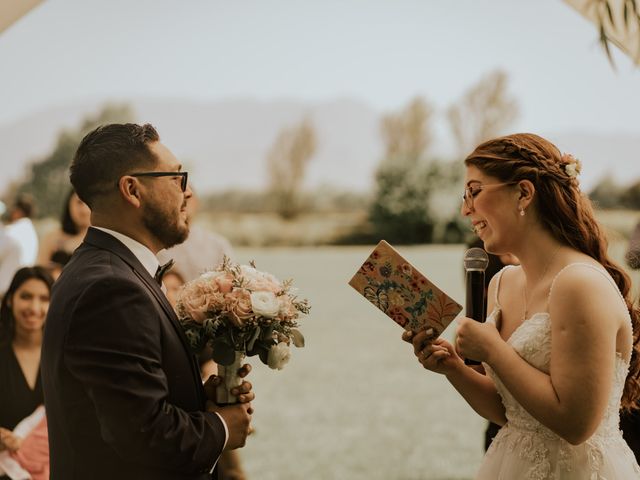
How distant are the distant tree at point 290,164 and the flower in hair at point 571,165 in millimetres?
13273

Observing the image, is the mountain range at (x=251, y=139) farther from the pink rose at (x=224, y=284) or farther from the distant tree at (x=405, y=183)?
the pink rose at (x=224, y=284)

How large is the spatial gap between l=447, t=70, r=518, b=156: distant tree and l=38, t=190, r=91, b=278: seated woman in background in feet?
41.9

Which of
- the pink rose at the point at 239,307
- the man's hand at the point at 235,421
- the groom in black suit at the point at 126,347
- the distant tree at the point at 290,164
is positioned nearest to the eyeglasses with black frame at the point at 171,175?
the groom in black suit at the point at 126,347

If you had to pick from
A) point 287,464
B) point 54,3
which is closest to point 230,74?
point 54,3

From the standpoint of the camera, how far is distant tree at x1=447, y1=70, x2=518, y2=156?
16172mm

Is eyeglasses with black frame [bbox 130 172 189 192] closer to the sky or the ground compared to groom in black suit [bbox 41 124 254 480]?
closer to the sky

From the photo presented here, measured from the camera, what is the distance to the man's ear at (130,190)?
175cm

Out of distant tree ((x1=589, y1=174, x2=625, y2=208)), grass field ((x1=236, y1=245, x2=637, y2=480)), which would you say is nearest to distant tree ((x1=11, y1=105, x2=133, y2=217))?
grass field ((x1=236, y1=245, x2=637, y2=480))

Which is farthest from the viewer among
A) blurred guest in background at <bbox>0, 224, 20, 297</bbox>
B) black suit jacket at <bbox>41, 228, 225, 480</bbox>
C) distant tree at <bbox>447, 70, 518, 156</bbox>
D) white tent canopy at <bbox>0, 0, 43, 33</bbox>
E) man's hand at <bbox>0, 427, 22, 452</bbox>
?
distant tree at <bbox>447, 70, 518, 156</bbox>

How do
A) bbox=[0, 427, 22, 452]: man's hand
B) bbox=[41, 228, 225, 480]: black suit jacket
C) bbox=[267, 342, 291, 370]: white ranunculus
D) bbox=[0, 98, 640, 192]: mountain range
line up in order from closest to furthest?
bbox=[41, 228, 225, 480]: black suit jacket → bbox=[267, 342, 291, 370]: white ranunculus → bbox=[0, 427, 22, 452]: man's hand → bbox=[0, 98, 640, 192]: mountain range

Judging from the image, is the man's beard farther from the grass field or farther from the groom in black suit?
the grass field

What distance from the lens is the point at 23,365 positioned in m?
3.54

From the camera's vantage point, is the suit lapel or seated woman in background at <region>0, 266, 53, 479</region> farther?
seated woman in background at <region>0, 266, 53, 479</region>

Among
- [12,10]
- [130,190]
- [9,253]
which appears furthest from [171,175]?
[9,253]
